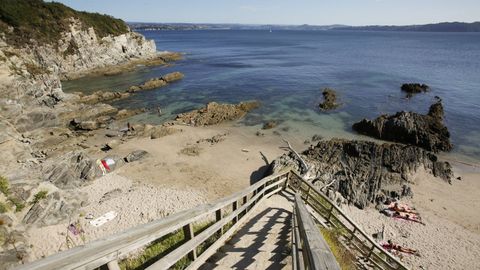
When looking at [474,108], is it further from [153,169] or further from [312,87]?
[153,169]

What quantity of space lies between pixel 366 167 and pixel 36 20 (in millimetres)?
57138

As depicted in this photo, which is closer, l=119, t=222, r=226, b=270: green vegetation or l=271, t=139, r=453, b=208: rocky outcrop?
l=119, t=222, r=226, b=270: green vegetation

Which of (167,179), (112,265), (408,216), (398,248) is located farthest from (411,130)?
(112,265)

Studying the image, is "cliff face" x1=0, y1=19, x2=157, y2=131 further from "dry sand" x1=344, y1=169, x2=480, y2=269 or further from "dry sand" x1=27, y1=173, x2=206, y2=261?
"dry sand" x1=344, y1=169, x2=480, y2=269

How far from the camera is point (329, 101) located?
1275 inches

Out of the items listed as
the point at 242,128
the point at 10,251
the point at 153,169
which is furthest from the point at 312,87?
the point at 10,251

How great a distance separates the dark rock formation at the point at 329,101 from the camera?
30967 millimetres

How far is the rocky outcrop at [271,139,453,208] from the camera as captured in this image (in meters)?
16.1

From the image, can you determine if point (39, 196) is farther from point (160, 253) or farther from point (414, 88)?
point (414, 88)

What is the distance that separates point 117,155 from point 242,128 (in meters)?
11.7

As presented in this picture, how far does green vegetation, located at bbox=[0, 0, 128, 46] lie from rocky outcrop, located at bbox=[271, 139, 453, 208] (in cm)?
4899

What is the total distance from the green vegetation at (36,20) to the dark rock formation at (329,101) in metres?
46.4

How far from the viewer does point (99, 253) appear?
2.60 m

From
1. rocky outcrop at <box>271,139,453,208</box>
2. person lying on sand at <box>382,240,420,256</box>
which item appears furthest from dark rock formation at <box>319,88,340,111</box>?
person lying on sand at <box>382,240,420,256</box>
